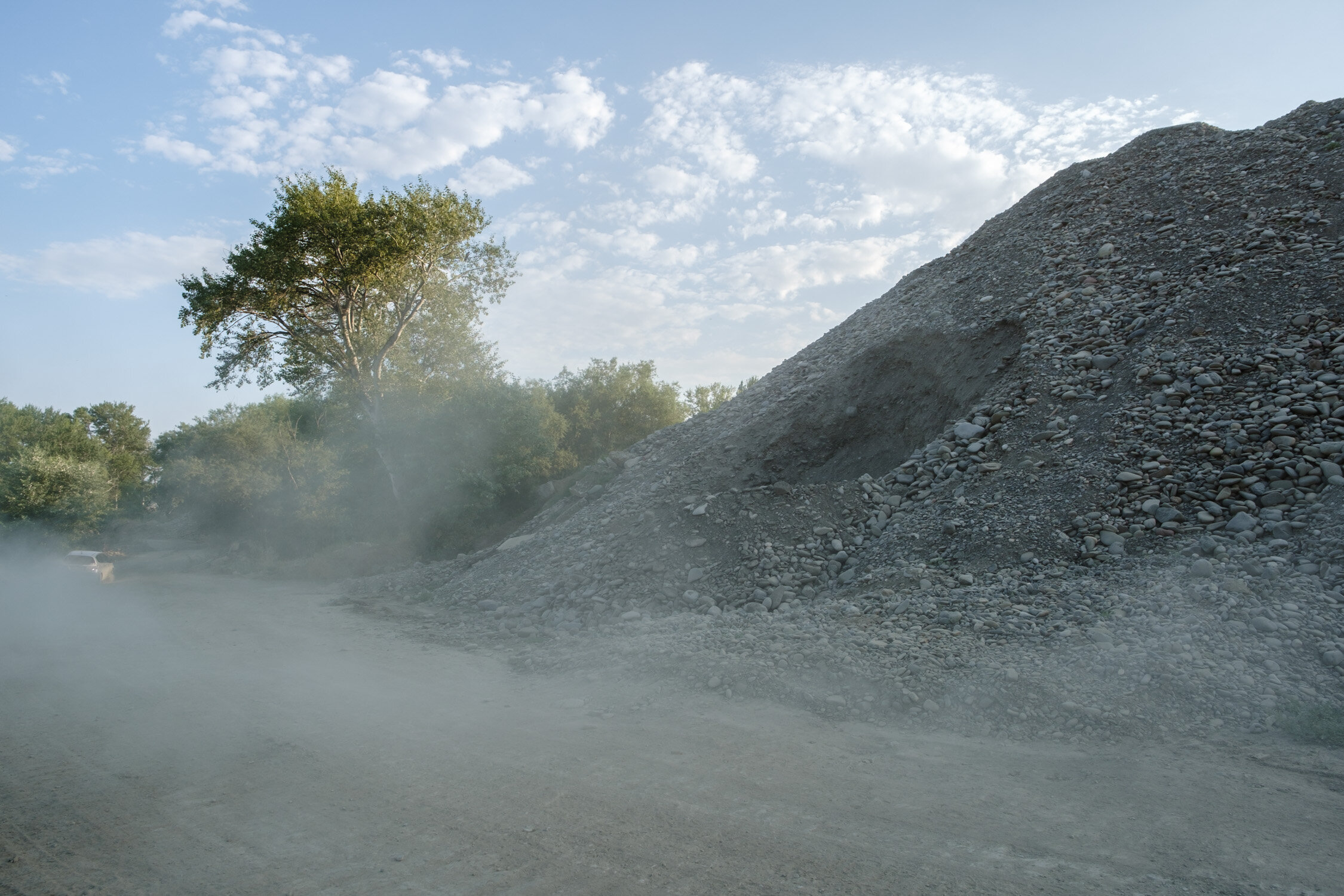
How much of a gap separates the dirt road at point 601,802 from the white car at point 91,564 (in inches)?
538

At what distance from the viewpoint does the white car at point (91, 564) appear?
667 inches

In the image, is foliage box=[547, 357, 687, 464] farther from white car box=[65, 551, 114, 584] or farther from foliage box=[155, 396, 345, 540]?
white car box=[65, 551, 114, 584]

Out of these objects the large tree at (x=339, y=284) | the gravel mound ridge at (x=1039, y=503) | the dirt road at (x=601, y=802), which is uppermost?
the large tree at (x=339, y=284)

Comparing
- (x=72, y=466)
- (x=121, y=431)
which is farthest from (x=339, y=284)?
(x=121, y=431)

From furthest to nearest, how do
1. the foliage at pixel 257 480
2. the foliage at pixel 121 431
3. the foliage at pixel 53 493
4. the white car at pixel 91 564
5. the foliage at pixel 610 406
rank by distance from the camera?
the foliage at pixel 121 431, the foliage at pixel 610 406, the foliage at pixel 257 480, the foliage at pixel 53 493, the white car at pixel 91 564

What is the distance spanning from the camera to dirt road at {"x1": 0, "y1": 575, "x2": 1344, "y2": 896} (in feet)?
9.93

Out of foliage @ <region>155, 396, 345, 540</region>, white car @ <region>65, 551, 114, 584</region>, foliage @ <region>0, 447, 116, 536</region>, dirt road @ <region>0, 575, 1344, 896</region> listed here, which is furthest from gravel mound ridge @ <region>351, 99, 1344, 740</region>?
foliage @ <region>0, 447, 116, 536</region>

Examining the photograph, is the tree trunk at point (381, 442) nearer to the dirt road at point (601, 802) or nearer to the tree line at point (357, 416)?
the tree line at point (357, 416)

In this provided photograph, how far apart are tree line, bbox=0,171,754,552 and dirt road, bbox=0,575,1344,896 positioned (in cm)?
1404

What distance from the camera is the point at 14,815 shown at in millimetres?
3629

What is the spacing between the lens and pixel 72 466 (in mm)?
22953

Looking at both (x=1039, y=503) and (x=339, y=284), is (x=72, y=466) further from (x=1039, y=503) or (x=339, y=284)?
(x=1039, y=503)

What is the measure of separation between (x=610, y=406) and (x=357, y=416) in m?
9.44

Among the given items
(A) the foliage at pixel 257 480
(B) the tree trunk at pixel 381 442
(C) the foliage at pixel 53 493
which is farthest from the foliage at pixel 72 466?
(B) the tree trunk at pixel 381 442
